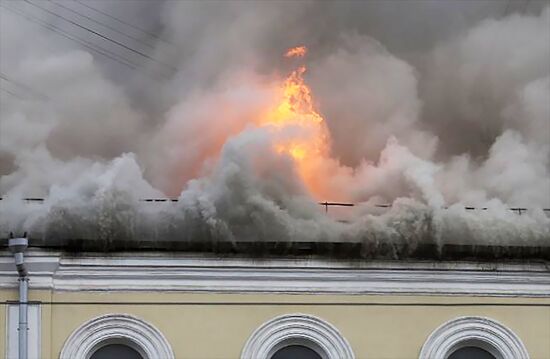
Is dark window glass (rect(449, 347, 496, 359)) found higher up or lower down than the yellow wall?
lower down

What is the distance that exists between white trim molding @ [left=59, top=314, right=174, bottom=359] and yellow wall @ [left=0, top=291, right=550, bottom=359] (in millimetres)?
90

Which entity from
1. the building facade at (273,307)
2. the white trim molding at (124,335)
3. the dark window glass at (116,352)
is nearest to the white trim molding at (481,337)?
the building facade at (273,307)

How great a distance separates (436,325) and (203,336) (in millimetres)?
3216

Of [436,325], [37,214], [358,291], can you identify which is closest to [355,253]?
[358,291]

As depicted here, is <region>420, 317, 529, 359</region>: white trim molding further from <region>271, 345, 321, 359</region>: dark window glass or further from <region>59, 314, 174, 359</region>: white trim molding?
<region>59, 314, 174, 359</region>: white trim molding

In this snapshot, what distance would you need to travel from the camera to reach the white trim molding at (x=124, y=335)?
1381 centimetres

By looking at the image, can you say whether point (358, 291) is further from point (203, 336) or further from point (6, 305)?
point (6, 305)

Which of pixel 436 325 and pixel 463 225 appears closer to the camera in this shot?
pixel 436 325

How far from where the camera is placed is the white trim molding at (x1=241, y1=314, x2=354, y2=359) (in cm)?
1417

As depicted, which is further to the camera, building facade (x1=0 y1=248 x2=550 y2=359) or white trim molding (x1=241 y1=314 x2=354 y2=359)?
white trim molding (x1=241 y1=314 x2=354 y2=359)

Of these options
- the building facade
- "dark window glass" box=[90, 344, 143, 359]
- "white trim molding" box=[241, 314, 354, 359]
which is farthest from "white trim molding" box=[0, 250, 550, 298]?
"dark window glass" box=[90, 344, 143, 359]

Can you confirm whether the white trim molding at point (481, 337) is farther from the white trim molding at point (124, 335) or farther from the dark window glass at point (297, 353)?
the white trim molding at point (124, 335)

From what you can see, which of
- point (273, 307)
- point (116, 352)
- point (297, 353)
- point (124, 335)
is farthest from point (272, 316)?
point (116, 352)

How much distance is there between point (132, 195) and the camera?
49.5 feet
